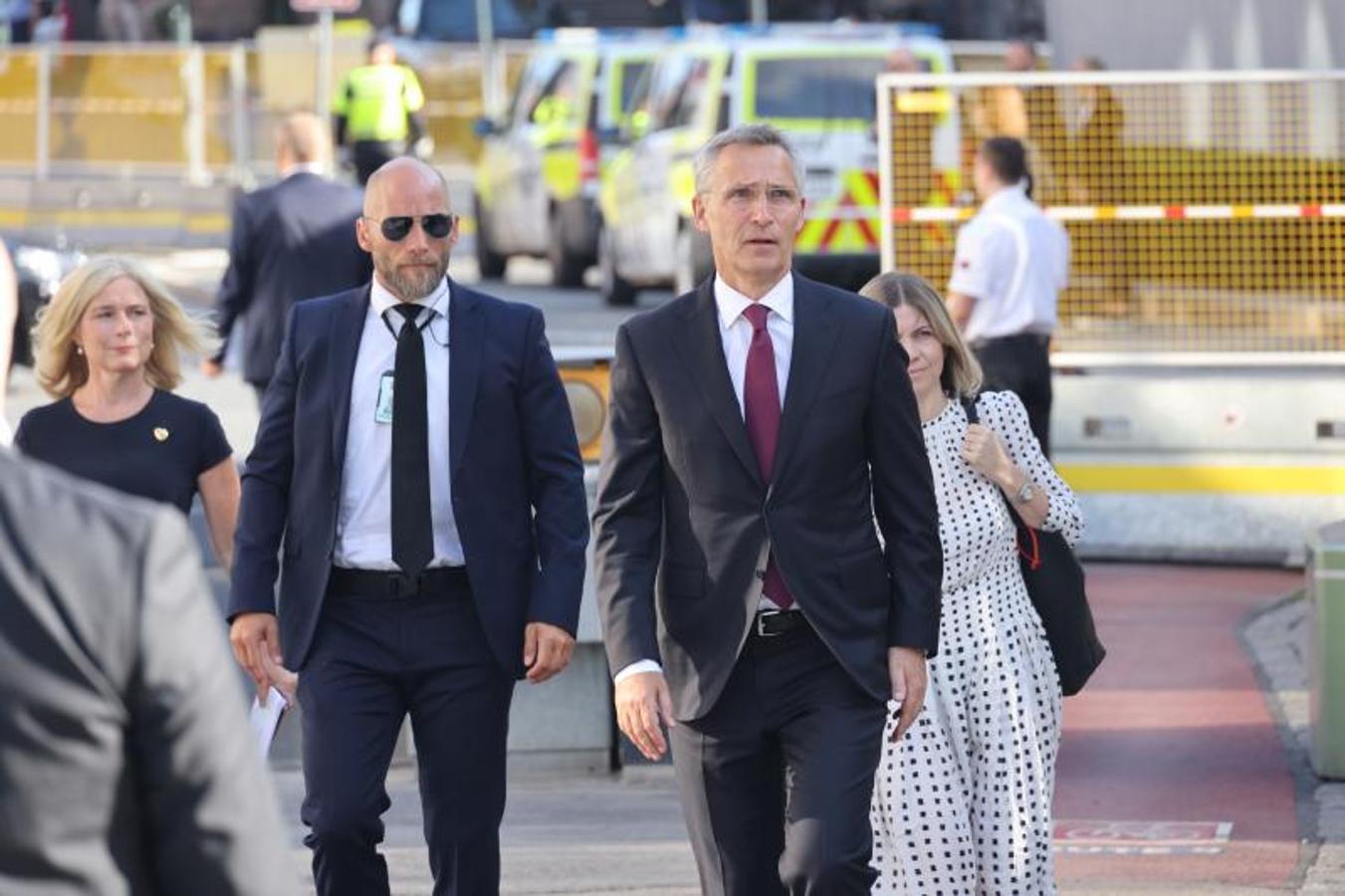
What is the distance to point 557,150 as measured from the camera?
25734mm

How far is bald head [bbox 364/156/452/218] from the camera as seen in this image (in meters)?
6.36

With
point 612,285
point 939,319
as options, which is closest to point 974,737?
point 939,319

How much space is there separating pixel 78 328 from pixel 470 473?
1.82 meters

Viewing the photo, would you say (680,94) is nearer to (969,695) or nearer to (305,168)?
(305,168)

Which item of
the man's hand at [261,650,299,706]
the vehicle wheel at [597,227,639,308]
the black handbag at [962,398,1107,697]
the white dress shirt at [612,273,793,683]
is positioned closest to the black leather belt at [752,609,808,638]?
the white dress shirt at [612,273,793,683]

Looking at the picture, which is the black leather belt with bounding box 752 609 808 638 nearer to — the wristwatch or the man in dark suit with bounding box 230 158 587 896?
the man in dark suit with bounding box 230 158 587 896

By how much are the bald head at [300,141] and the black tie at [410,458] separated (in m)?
6.05

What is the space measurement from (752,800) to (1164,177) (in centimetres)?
821

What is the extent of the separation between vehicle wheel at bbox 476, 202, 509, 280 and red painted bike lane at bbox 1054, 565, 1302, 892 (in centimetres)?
1482

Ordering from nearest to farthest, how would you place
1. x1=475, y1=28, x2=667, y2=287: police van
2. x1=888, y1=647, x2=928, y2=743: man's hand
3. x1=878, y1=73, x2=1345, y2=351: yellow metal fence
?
1. x1=888, y1=647, x2=928, y2=743: man's hand
2. x1=878, y1=73, x2=1345, y2=351: yellow metal fence
3. x1=475, y1=28, x2=667, y2=287: police van

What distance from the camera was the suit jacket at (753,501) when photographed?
18.3 feet

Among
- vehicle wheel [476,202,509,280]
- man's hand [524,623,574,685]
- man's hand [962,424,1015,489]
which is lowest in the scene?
vehicle wheel [476,202,509,280]

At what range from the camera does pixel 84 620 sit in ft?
8.63

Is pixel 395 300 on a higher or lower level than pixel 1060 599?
higher
